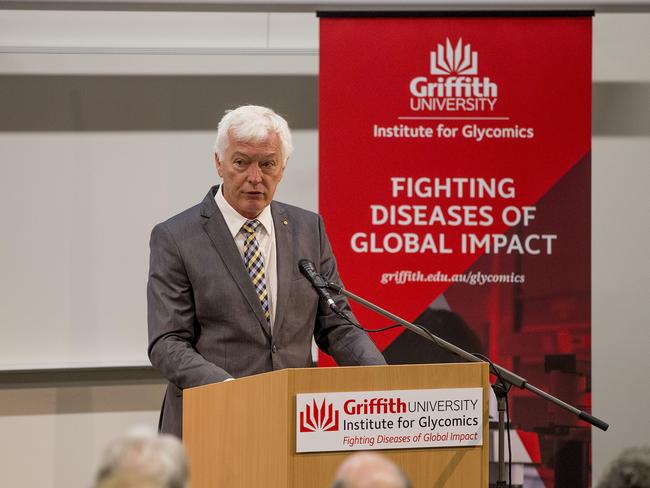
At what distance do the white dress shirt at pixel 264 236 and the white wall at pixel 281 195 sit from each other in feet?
5.53

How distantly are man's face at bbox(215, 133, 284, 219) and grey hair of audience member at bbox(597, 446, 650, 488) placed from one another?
1.90 metres

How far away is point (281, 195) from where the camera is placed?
17.2 feet

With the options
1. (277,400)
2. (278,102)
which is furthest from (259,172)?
(278,102)

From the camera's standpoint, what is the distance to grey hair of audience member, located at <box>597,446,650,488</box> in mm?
1739

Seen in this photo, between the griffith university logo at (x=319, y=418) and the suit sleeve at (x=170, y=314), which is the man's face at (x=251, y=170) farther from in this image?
the griffith university logo at (x=319, y=418)

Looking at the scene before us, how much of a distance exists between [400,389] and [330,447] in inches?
9.2

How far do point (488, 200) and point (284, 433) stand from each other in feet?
8.46

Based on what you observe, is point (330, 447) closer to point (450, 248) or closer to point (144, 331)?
point (450, 248)

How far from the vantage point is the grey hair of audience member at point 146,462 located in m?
1.43

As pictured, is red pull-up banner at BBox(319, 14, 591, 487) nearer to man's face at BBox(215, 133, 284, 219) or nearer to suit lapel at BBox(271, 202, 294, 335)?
suit lapel at BBox(271, 202, 294, 335)

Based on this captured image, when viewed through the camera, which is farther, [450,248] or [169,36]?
[169,36]

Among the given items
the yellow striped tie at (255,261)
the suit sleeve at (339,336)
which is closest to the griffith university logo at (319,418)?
the suit sleeve at (339,336)

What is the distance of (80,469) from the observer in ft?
17.1

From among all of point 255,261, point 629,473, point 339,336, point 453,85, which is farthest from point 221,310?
point 453,85
